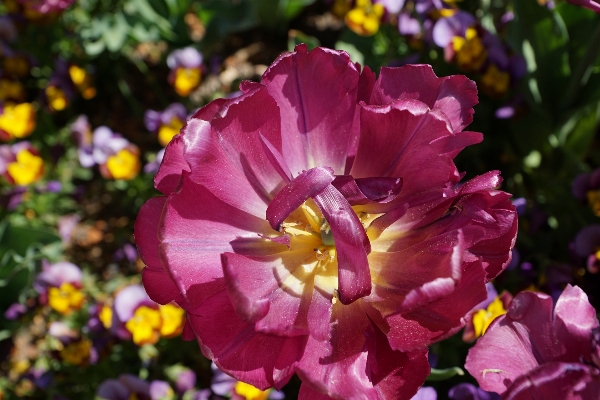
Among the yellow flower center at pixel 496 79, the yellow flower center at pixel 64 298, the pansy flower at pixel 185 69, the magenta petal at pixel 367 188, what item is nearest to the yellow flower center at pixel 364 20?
the yellow flower center at pixel 496 79

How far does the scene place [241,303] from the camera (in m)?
0.90

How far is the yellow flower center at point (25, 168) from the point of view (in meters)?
2.35

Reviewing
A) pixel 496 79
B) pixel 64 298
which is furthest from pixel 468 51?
pixel 64 298

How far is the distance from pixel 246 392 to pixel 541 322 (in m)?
1.01

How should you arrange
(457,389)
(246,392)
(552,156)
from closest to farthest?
(457,389) < (246,392) < (552,156)

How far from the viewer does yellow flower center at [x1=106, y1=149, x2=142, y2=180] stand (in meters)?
2.30

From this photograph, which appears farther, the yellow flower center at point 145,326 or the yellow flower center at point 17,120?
the yellow flower center at point 17,120

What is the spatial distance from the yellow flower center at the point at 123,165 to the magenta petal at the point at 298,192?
4.70ft

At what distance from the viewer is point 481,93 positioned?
81.7 inches

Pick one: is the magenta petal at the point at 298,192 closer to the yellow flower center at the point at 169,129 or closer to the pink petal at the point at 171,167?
the pink petal at the point at 171,167

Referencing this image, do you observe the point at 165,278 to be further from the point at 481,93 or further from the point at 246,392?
the point at 481,93

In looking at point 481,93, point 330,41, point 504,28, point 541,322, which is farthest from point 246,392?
point 330,41

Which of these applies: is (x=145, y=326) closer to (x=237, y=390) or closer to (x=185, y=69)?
(x=237, y=390)

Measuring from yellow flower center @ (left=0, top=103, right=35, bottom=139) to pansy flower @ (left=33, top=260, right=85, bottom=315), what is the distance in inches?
27.8
